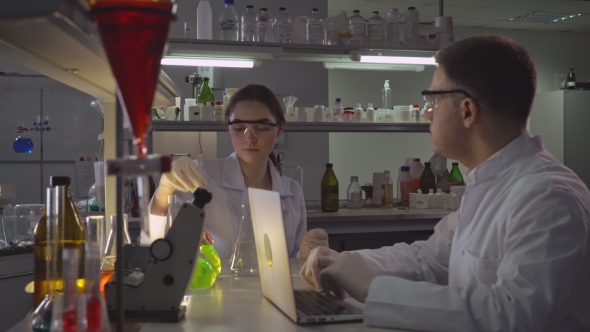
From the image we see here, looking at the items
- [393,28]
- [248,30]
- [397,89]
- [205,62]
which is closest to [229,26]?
[248,30]

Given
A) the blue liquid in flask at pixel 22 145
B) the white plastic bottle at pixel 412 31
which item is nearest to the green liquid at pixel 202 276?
the white plastic bottle at pixel 412 31

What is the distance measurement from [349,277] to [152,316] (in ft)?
1.46

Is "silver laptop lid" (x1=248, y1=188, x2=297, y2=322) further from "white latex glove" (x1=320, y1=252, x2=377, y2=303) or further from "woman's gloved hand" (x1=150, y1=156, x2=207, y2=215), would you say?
"woman's gloved hand" (x1=150, y1=156, x2=207, y2=215)

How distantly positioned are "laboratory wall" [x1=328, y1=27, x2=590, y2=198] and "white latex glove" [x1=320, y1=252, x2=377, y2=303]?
230 inches

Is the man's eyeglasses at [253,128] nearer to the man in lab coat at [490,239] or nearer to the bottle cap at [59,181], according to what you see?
the man in lab coat at [490,239]

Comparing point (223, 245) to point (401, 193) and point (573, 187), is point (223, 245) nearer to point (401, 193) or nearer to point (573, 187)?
point (573, 187)

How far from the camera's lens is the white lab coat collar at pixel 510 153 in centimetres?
146

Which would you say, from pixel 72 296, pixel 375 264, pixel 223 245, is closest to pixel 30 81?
pixel 223 245

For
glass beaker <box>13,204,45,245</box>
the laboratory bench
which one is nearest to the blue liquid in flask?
glass beaker <box>13,204,45,245</box>

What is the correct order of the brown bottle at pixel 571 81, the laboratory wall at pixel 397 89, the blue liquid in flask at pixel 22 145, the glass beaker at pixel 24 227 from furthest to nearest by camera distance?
the laboratory wall at pixel 397 89 → the brown bottle at pixel 571 81 → the blue liquid in flask at pixel 22 145 → the glass beaker at pixel 24 227

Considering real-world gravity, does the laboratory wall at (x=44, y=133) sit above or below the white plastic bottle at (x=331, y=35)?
below

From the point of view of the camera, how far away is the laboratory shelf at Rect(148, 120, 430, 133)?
12.7ft

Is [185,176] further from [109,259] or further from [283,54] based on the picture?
[283,54]

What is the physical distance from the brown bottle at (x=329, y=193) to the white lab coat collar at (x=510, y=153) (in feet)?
8.47
